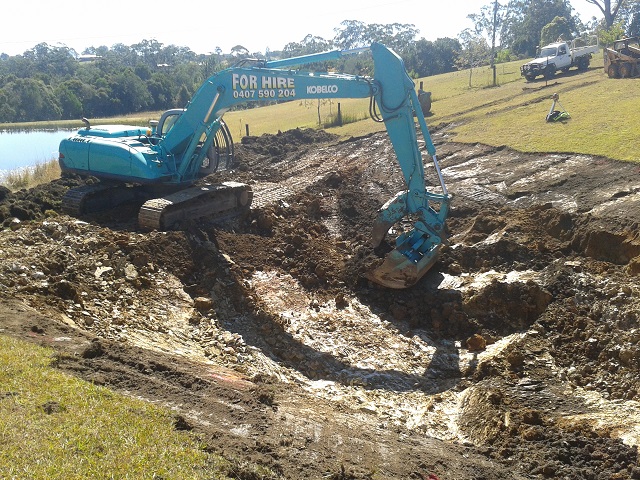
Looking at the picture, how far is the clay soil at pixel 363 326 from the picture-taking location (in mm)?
6738

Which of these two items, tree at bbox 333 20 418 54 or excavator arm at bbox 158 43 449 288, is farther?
tree at bbox 333 20 418 54

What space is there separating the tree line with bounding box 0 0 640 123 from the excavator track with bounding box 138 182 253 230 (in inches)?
598

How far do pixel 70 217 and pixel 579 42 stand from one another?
3798 cm

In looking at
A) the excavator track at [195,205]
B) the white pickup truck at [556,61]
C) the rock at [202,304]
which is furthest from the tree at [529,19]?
the rock at [202,304]

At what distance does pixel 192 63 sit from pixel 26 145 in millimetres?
46268

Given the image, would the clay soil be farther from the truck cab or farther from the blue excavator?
the truck cab

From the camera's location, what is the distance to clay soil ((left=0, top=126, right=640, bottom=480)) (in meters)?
6.74

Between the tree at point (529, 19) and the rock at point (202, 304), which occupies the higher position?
the tree at point (529, 19)

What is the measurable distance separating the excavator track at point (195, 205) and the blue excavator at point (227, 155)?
0.02 metres

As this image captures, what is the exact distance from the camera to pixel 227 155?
1501 cm

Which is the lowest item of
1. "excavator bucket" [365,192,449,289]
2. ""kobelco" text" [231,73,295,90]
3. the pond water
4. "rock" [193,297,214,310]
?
"rock" [193,297,214,310]

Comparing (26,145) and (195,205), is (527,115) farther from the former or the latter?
(26,145)

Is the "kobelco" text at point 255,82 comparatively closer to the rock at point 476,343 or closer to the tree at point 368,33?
the rock at point 476,343

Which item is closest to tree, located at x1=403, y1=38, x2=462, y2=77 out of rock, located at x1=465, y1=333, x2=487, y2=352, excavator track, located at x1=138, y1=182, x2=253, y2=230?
excavator track, located at x1=138, y1=182, x2=253, y2=230
